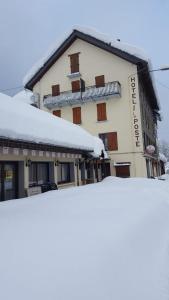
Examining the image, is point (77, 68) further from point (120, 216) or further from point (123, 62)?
point (120, 216)

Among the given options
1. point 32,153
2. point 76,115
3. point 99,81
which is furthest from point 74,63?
point 32,153

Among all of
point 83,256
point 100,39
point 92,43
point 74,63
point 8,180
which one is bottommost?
point 83,256

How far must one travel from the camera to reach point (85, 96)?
26016 mm

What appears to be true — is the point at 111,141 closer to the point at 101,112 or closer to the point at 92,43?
the point at 101,112

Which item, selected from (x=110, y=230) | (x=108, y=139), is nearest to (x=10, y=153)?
(x=110, y=230)

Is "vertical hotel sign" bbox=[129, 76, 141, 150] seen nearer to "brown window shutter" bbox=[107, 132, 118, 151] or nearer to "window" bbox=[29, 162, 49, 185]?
"brown window shutter" bbox=[107, 132, 118, 151]

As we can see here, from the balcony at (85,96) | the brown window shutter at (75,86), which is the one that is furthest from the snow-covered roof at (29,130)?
the brown window shutter at (75,86)

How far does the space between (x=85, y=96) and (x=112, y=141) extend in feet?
16.3

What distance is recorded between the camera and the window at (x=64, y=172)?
15.5m

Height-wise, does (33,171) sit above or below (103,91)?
below

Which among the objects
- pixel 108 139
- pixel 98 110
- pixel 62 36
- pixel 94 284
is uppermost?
pixel 62 36

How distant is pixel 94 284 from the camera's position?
3.17 m

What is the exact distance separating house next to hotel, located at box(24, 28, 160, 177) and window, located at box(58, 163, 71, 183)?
8.98 meters

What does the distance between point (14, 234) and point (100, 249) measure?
1556 mm
